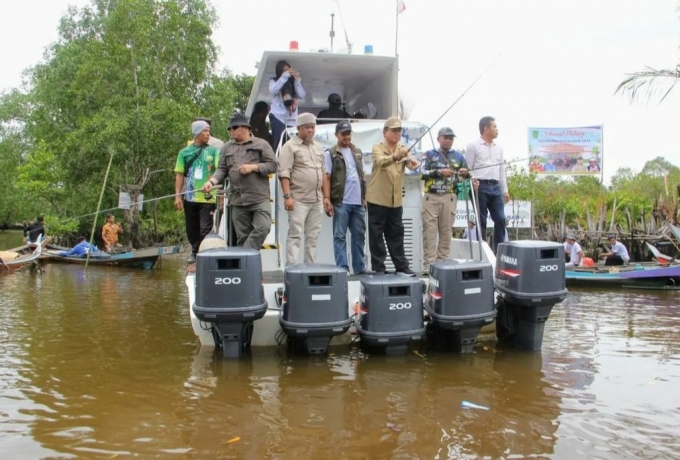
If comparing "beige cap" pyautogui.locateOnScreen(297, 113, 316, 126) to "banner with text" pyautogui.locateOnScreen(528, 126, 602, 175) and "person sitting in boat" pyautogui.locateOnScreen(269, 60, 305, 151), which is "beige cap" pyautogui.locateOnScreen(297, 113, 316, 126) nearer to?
"person sitting in boat" pyautogui.locateOnScreen(269, 60, 305, 151)

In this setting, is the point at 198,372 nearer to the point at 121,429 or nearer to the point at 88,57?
the point at 121,429

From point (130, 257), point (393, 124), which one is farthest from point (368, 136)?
point (130, 257)

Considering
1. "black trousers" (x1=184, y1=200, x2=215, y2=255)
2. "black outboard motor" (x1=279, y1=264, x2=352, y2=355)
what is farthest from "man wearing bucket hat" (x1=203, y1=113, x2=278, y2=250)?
"black outboard motor" (x1=279, y1=264, x2=352, y2=355)

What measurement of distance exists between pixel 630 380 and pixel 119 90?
23.4 meters

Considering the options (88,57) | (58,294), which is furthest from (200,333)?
(88,57)

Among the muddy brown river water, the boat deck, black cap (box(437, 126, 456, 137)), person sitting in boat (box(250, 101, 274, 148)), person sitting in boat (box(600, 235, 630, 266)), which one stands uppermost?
person sitting in boat (box(250, 101, 274, 148))

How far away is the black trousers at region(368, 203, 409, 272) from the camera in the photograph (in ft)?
21.1

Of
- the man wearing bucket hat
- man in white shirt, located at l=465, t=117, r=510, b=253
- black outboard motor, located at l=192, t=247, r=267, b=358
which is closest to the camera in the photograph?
black outboard motor, located at l=192, t=247, r=267, b=358

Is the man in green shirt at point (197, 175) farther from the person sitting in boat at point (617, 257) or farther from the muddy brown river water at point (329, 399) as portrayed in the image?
the person sitting in boat at point (617, 257)

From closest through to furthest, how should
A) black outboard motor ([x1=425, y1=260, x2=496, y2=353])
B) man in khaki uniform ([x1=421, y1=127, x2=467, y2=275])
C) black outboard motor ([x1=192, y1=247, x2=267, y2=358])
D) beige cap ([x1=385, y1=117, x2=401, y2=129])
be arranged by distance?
black outboard motor ([x1=192, y1=247, x2=267, y2=358]), black outboard motor ([x1=425, y1=260, x2=496, y2=353]), beige cap ([x1=385, y1=117, x2=401, y2=129]), man in khaki uniform ([x1=421, y1=127, x2=467, y2=275])

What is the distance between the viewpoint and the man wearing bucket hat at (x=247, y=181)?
615 centimetres

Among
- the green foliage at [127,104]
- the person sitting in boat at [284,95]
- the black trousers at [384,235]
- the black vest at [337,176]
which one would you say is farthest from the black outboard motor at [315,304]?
the green foliage at [127,104]

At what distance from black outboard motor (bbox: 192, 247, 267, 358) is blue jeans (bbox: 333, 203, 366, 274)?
1.44 metres

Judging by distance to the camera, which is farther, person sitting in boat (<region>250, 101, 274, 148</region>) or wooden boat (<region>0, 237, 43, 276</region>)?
wooden boat (<region>0, 237, 43, 276</region>)
